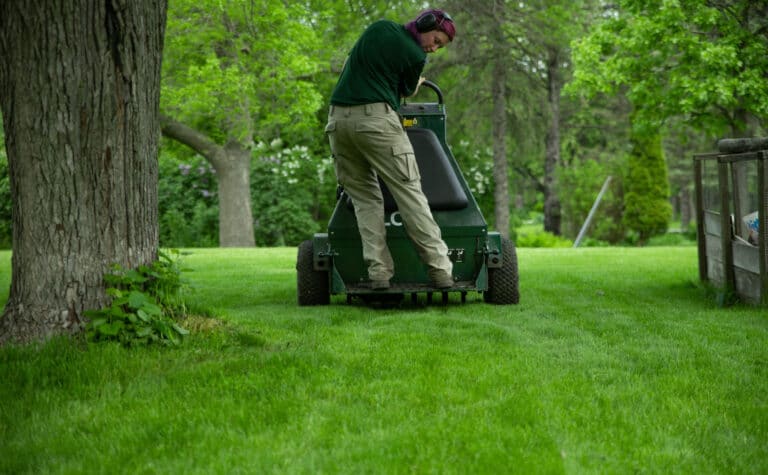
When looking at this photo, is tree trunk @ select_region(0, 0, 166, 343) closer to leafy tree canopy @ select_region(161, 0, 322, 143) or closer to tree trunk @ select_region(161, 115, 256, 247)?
leafy tree canopy @ select_region(161, 0, 322, 143)

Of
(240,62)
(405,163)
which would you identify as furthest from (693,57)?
(240,62)

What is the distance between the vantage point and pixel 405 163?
5.71 m

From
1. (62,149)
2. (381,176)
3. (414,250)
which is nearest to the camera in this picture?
(62,149)

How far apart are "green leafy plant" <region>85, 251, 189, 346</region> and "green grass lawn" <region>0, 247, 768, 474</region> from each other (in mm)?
124

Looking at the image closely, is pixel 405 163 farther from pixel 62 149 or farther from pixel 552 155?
pixel 552 155

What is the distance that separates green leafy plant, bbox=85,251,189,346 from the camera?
430 centimetres

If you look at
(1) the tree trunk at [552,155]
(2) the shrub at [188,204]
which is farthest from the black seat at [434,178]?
(1) the tree trunk at [552,155]

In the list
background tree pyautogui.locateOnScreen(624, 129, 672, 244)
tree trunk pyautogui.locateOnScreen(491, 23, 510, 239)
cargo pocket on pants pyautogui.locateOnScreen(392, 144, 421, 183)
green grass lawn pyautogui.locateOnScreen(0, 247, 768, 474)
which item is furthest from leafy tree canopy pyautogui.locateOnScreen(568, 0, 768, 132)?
background tree pyautogui.locateOnScreen(624, 129, 672, 244)

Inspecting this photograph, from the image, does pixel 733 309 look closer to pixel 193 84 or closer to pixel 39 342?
pixel 39 342

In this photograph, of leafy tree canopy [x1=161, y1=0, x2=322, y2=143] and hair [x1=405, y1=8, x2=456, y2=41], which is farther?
leafy tree canopy [x1=161, y1=0, x2=322, y2=143]

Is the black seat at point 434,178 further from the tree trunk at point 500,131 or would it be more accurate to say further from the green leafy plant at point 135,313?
the tree trunk at point 500,131

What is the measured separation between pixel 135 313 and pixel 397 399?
1606 mm

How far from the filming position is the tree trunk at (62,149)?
170 inches

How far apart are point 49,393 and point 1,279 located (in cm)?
619
